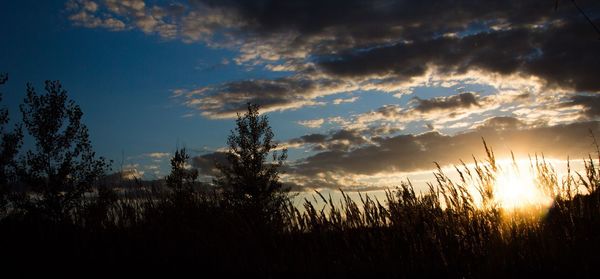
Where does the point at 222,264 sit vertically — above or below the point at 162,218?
below

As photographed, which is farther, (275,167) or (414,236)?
(275,167)

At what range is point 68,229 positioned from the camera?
12234mm

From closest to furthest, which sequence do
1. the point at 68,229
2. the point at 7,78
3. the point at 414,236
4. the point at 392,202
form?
1. the point at 414,236
2. the point at 392,202
3. the point at 68,229
4. the point at 7,78

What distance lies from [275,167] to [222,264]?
26371 millimetres

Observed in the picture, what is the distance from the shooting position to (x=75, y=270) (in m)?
9.40

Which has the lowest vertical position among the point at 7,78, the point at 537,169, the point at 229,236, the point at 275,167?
the point at 229,236

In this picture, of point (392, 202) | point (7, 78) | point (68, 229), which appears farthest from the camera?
point (7, 78)

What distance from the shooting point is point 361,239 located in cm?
855

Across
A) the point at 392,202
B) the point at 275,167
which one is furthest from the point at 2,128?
the point at 392,202

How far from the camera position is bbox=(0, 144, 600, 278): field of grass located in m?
6.93

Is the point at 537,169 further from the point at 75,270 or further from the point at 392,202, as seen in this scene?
the point at 75,270

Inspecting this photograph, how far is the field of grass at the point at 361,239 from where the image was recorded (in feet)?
22.7

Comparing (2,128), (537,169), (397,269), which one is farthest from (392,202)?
(2,128)

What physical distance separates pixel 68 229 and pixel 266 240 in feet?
18.5
